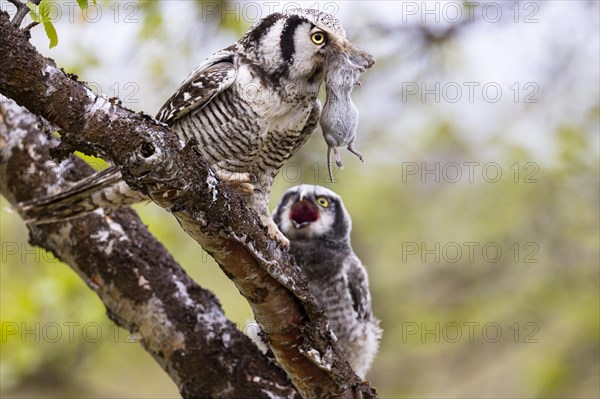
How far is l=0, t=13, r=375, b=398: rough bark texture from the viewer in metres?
2.46

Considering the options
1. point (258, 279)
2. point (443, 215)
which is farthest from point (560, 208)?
point (258, 279)

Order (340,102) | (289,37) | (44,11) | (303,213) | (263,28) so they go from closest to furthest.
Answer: (44,11)
(340,102)
(289,37)
(263,28)
(303,213)

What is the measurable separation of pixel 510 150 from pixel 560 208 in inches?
37.9

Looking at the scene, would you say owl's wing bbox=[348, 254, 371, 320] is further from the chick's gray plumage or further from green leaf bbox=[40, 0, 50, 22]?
green leaf bbox=[40, 0, 50, 22]

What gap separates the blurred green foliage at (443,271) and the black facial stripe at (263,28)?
252cm

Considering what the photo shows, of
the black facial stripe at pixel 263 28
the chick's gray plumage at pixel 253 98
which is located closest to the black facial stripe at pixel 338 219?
the chick's gray plumage at pixel 253 98

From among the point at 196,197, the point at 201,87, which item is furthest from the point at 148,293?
the point at 196,197

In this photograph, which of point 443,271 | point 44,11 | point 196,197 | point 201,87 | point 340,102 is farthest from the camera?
point 443,271

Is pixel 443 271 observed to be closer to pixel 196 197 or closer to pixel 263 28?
pixel 263 28

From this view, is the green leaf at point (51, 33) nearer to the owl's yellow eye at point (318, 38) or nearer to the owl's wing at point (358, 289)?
the owl's yellow eye at point (318, 38)

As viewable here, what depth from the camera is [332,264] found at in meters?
5.30

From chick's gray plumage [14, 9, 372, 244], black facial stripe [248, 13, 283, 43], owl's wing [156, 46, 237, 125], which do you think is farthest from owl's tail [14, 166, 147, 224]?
Result: black facial stripe [248, 13, 283, 43]

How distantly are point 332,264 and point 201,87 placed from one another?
6.53 feet

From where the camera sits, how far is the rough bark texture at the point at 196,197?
8.06 ft
